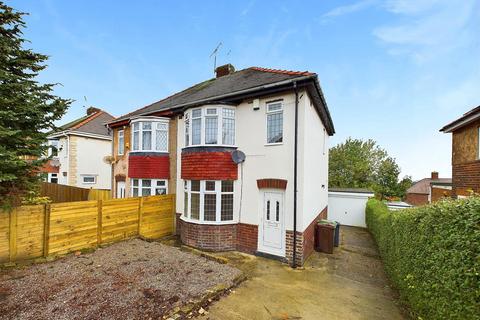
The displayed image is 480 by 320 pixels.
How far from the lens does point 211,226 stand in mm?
9102

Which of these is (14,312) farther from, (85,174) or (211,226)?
(85,174)

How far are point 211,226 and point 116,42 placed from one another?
1111cm

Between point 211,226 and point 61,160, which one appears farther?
point 61,160

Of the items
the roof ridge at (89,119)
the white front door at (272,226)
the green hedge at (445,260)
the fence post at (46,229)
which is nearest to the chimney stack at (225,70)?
the white front door at (272,226)

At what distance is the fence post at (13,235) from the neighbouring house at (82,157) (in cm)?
1302

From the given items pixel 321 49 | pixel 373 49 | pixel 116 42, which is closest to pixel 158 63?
pixel 116 42

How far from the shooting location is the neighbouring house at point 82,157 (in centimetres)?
1869

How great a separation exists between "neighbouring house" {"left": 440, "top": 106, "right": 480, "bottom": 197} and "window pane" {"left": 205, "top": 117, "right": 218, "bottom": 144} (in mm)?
10051

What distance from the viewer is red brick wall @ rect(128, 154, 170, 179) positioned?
1127cm

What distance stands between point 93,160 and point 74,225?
1450 cm

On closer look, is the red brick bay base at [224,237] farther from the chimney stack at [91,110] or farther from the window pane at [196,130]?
the chimney stack at [91,110]

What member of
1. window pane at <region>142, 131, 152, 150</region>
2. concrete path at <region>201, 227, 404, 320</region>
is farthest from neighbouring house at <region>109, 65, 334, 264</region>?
window pane at <region>142, 131, 152, 150</region>

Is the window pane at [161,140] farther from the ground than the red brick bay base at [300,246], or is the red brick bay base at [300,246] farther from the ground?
the window pane at [161,140]

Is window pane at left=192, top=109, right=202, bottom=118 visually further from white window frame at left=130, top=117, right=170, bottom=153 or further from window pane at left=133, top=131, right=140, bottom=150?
window pane at left=133, top=131, right=140, bottom=150
